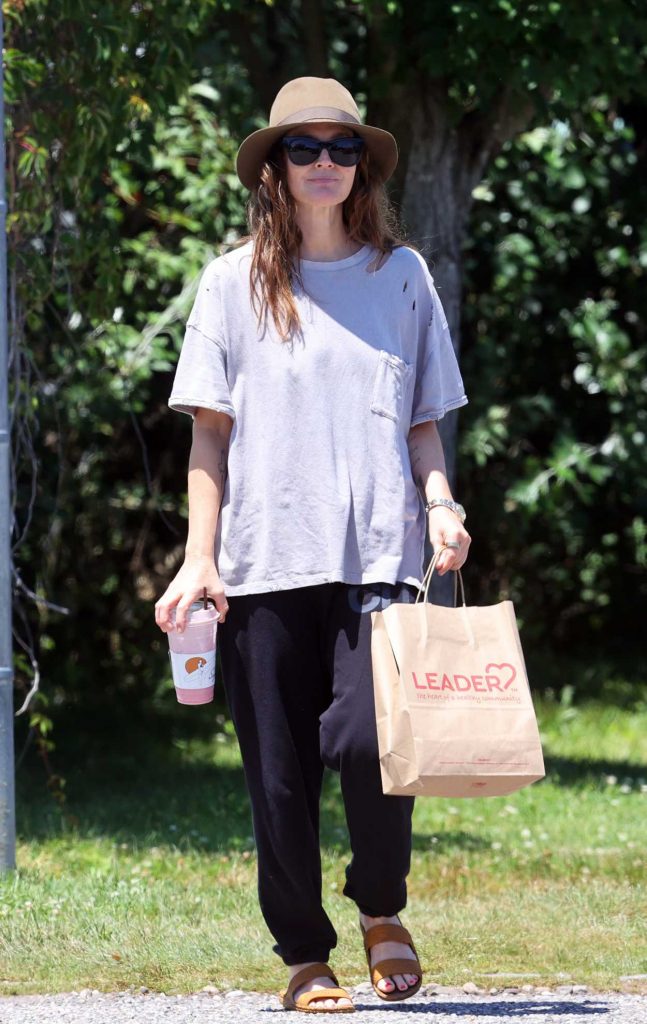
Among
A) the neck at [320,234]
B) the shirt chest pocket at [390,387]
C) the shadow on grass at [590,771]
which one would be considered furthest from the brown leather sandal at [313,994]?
the shadow on grass at [590,771]

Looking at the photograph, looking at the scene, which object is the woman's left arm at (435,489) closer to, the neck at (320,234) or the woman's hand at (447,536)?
the woman's hand at (447,536)

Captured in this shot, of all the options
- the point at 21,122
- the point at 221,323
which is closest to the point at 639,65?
the point at 21,122

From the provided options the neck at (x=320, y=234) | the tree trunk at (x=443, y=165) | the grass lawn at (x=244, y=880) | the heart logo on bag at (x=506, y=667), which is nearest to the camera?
the heart logo on bag at (x=506, y=667)

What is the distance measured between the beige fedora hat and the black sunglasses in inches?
1.4

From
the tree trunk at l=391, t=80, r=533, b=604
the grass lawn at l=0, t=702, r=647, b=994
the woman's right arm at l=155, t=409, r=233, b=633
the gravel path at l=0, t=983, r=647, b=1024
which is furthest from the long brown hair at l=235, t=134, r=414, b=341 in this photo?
the tree trunk at l=391, t=80, r=533, b=604

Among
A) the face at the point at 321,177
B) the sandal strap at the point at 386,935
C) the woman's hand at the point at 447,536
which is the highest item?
the face at the point at 321,177

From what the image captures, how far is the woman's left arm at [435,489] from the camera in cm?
324

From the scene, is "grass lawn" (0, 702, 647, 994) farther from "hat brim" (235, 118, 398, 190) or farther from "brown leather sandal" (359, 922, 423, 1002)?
"hat brim" (235, 118, 398, 190)

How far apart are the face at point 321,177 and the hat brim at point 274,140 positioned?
0.07 feet

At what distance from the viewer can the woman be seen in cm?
318

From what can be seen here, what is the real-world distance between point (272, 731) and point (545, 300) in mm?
7752

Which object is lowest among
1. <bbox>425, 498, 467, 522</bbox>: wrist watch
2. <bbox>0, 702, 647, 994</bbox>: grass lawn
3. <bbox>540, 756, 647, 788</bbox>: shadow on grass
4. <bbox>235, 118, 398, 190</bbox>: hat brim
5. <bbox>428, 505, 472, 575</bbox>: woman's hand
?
<bbox>540, 756, 647, 788</bbox>: shadow on grass

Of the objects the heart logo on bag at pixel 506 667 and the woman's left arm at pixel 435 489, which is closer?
the heart logo on bag at pixel 506 667

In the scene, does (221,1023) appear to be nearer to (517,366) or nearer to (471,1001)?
(471,1001)
